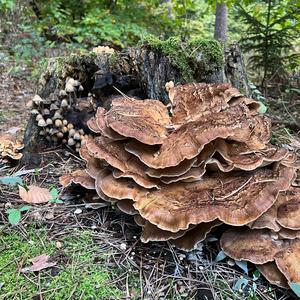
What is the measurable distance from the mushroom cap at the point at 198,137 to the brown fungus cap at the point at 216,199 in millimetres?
242

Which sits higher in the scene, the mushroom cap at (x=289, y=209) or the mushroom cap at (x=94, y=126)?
the mushroom cap at (x=94, y=126)

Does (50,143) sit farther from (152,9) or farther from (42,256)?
(152,9)

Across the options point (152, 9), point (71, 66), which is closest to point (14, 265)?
point (71, 66)

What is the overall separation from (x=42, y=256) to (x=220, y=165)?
1.47 meters

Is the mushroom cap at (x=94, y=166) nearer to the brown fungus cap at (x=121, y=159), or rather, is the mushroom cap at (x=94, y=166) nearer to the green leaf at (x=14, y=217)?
the brown fungus cap at (x=121, y=159)

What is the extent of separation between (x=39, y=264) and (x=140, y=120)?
1334mm

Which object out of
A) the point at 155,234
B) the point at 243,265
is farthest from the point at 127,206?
the point at 243,265

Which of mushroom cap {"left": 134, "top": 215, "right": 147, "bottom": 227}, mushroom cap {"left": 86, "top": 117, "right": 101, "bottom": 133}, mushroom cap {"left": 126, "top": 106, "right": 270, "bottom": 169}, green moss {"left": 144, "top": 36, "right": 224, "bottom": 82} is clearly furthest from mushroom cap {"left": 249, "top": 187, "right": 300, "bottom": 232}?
green moss {"left": 144, "top": 36, "right": 224, "bottom": 82}

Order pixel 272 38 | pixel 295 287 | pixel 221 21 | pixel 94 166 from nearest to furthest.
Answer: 1. pixel 295 287
2. pixel 94 166
3. pixel 272 38
4. pixel 221 21

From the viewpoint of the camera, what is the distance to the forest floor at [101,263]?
2.35 m

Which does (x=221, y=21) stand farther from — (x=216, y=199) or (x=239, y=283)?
(x=239, y=283)

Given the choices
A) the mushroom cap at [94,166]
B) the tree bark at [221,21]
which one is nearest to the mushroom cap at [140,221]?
the mushroom cap at [94,166]

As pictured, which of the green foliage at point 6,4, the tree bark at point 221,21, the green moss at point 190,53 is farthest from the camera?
the tree bark at point 221,21

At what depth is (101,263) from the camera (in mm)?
2547
